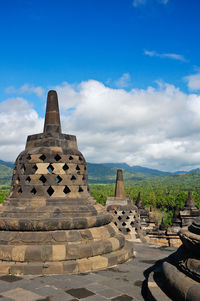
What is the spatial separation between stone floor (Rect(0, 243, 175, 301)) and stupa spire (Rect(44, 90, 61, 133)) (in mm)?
4170

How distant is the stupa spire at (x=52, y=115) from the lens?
8266mm

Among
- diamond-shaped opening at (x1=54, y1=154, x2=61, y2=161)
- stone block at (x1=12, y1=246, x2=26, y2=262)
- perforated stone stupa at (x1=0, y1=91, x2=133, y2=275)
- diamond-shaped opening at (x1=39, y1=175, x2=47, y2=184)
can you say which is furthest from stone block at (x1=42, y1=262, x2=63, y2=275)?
diamond-shaped opening at (x1=54, y1=154, x2=61, y2=161)

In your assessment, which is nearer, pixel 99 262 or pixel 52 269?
pixel 52 269

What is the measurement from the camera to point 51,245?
630 centimetres

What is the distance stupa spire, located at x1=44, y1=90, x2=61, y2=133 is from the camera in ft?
27.1

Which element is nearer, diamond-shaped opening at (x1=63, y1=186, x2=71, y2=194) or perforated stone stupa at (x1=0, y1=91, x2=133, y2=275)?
perforated stone stupa at (x1=0, y1=91, x2=133, y2=275)

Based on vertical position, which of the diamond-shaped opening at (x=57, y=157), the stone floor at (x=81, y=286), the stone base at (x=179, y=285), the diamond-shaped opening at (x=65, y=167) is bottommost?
the stone floor at (x=81, y=286)

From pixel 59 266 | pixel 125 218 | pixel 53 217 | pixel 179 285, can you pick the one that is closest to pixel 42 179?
pixel 53 217

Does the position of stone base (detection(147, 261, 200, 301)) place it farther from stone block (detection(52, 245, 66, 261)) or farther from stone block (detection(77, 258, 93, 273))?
stone block (detection(52, 245, 66, 261))

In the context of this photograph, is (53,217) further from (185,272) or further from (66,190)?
(185,272)

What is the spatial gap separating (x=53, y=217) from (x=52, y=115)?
A: 3.24 metres

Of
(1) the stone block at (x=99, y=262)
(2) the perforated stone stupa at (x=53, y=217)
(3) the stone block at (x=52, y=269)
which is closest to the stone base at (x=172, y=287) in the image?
(1) the stone block at (x=99, y=262)

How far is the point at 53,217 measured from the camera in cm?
674

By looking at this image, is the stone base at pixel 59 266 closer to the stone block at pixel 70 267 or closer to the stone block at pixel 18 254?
the stone block at pixel 70 267
